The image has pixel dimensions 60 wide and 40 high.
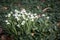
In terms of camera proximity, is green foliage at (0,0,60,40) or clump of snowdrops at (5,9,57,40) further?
green foliage at (0,0,60,40)

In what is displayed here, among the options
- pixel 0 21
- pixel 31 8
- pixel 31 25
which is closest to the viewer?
pixel 31 25

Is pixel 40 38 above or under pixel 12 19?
under

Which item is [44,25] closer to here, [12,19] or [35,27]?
[35,27]

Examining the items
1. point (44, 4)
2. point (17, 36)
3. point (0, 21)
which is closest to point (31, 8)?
point (44, 4)

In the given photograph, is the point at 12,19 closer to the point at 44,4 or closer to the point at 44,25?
the point at 44,25

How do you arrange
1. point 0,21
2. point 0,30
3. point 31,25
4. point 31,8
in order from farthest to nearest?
point 31,8, point 0,21, point 0,30, point 31,25

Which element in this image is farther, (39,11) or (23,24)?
(39,11)

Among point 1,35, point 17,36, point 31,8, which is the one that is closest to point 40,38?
point 17,36

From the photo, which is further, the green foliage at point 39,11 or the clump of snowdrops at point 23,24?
the green foliage at point 39,11

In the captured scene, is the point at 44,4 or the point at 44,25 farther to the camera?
the point at 44,4
